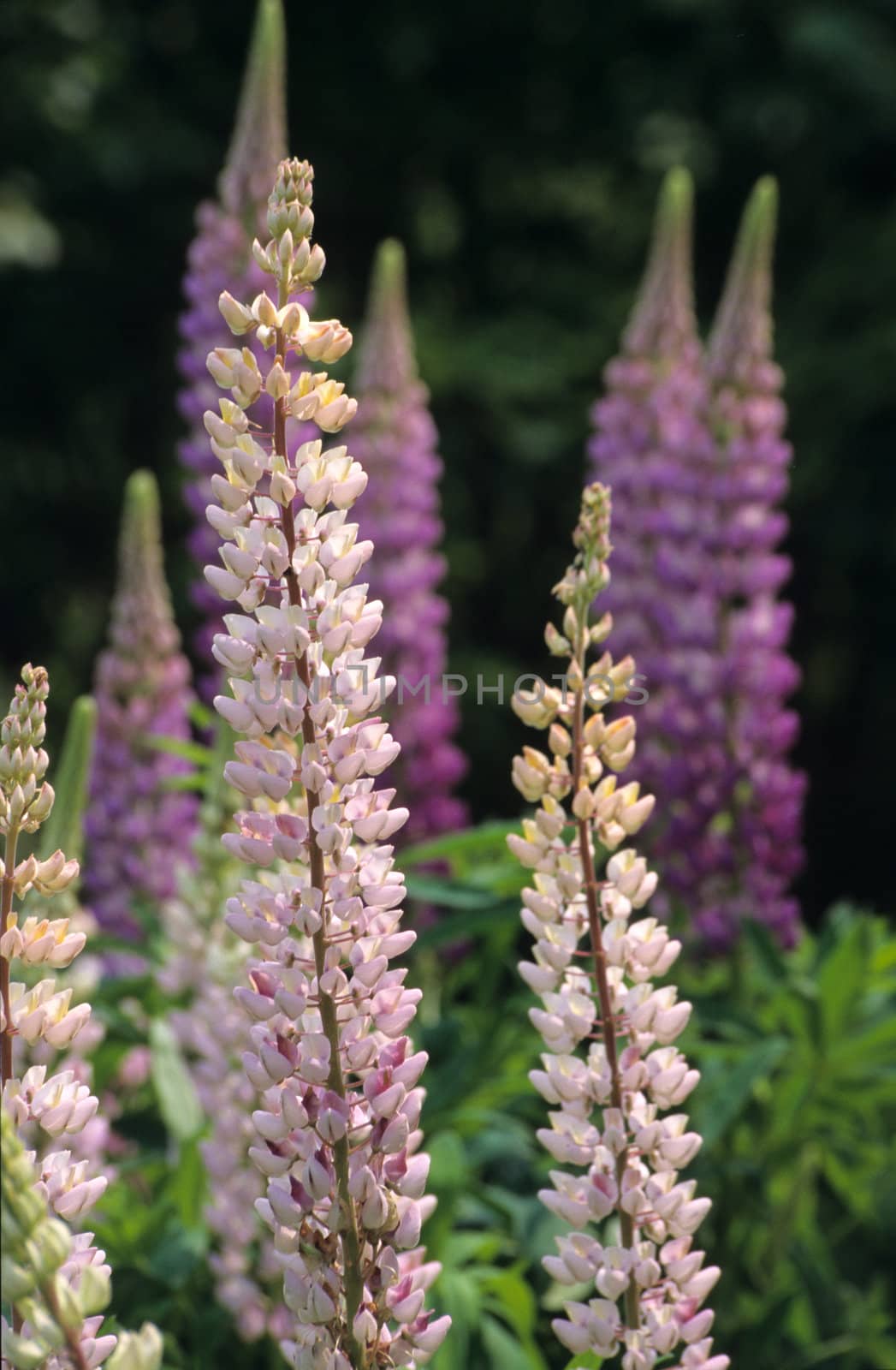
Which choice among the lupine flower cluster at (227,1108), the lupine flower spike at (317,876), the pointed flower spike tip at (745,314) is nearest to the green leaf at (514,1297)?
the lupine flower cluster at (227,1108)

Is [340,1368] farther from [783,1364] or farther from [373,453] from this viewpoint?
[373,453]

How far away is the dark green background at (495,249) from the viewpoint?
597 cm

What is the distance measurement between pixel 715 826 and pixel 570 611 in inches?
70.6

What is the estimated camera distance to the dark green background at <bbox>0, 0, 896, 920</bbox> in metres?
5.97

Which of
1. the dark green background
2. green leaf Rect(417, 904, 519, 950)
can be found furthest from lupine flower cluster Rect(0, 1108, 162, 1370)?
the dark green background

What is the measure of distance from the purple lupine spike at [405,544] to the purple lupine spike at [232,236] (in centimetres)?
31

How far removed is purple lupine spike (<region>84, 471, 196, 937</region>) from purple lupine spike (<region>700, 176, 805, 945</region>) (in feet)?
3.21

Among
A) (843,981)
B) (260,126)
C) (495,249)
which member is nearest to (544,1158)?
(843,981)

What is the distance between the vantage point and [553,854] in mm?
1190

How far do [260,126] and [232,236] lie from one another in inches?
7.8

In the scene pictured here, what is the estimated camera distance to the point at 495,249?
7035mm

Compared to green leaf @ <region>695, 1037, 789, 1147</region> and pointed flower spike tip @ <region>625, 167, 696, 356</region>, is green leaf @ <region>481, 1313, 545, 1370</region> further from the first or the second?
pointed flower spike tip @ <region>625, 167, 696, 356</region>

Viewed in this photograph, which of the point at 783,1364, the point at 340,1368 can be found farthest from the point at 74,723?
the point at 783,1364

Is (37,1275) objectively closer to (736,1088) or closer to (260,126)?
(736,1088)
